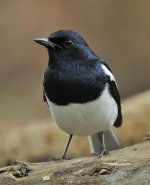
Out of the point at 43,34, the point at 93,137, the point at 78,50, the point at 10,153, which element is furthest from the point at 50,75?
the point at 43,34

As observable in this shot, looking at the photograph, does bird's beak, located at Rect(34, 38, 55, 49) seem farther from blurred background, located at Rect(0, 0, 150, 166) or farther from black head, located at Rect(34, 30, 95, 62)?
blurred background, located at Rect(0, 0, 150, 166)

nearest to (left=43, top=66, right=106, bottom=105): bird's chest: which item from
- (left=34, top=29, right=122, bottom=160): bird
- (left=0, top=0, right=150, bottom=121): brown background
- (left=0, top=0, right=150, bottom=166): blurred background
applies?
(left=34, top=29, right=122, bottom=160): bird

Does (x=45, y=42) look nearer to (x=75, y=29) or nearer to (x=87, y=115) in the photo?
(x=87, y=115)

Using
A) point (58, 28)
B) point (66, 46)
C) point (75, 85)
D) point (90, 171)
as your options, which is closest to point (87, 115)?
point (75, 85)

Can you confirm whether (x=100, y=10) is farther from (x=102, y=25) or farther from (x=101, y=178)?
(x=101, y=178)

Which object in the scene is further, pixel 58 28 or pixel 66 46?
pixel 58 28

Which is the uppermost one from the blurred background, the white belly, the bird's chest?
the bird's chest
